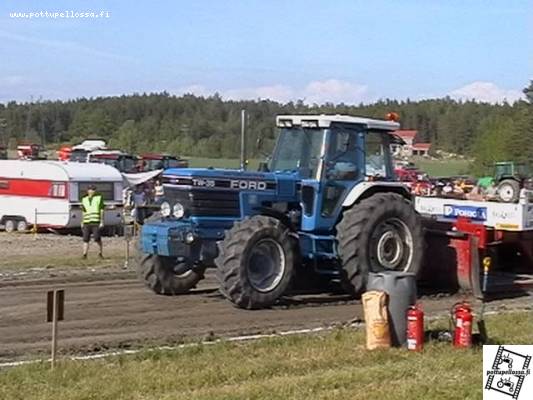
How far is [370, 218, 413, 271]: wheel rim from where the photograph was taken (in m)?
14.7

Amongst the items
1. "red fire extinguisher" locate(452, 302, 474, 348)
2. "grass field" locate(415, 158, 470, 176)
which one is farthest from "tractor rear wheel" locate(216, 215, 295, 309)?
"grass field" locate(415, 158, 470, 176)

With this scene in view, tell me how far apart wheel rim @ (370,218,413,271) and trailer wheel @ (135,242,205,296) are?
2550 millimetres

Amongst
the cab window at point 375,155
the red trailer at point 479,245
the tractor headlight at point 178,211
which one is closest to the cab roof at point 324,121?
the cab window at point 375,155

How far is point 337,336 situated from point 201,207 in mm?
3705

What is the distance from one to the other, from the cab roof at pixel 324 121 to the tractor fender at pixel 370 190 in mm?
880

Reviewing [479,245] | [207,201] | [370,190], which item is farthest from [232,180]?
[479,245]

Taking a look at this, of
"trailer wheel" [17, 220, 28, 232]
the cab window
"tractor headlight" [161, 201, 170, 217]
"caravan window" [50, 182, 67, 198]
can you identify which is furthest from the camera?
"trailer wheel" [17, 220, 28, 232]

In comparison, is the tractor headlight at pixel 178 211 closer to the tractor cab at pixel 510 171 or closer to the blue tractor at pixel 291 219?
the blue tractor at pixel 291 219

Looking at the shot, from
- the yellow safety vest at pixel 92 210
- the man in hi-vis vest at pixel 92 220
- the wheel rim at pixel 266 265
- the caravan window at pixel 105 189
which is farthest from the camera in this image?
the caravan window at pixel 105 189

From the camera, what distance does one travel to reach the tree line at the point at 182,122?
87.2 meters

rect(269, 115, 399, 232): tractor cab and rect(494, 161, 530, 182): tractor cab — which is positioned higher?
rect(269, 115, 399, 232): tractor cab

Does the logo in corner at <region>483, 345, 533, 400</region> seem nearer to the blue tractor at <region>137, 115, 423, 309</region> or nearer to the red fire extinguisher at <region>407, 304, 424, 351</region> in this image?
the red fire extinguisher at <region>407, 304, 424, 351</region>

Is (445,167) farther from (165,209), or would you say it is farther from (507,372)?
(507,372)

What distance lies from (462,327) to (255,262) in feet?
13.3
